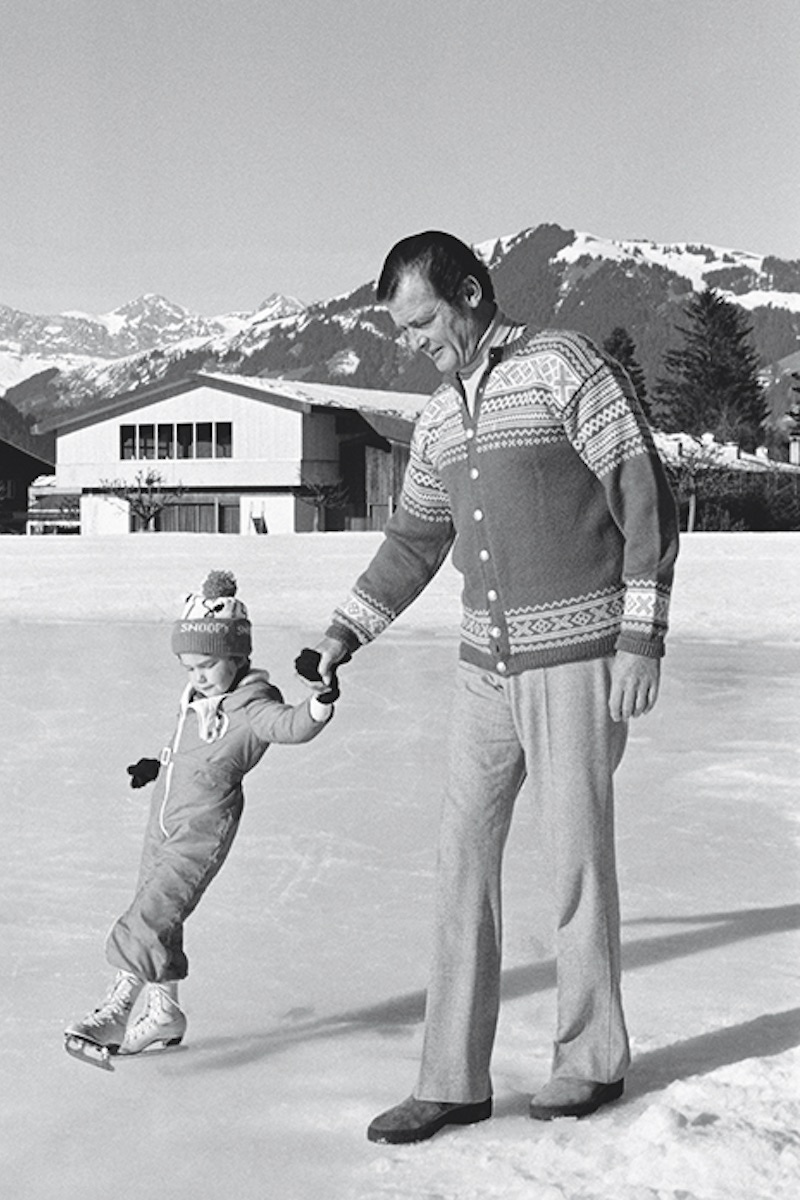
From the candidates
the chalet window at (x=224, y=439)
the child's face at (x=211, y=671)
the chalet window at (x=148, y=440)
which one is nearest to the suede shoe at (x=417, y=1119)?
the child's face at (x=211, y=671)

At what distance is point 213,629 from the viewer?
2906 mm

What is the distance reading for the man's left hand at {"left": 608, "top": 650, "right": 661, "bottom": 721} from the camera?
2549 millimetres

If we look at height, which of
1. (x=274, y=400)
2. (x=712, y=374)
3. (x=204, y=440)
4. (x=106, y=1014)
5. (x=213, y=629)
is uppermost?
(x=712, y=374)

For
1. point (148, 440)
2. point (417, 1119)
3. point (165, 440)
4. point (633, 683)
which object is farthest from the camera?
point (148, 440)

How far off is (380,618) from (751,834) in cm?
240

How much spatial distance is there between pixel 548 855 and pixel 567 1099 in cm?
37

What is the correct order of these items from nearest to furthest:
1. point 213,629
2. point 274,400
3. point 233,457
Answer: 1. point 213,629
2. point 274,400
3. point 233,457

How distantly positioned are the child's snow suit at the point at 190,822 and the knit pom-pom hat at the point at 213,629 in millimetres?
79

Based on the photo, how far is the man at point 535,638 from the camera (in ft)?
8.39

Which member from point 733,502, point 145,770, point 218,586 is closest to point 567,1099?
point 145,770

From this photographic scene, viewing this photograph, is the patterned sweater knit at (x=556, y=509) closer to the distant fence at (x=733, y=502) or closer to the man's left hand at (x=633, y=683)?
the man's left hand at (x=633, y=683)

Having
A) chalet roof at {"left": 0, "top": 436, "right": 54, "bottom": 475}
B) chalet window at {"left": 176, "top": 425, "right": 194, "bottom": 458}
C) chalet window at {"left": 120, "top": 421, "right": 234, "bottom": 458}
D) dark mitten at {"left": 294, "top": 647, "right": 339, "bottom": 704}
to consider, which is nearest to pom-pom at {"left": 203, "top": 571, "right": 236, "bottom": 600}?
dark mitten at {"left": 294, "top": 647, "right": 339, "bottom": 704}

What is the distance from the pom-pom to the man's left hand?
0.72 m

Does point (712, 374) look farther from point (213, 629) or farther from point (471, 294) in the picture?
point (471, 294)
